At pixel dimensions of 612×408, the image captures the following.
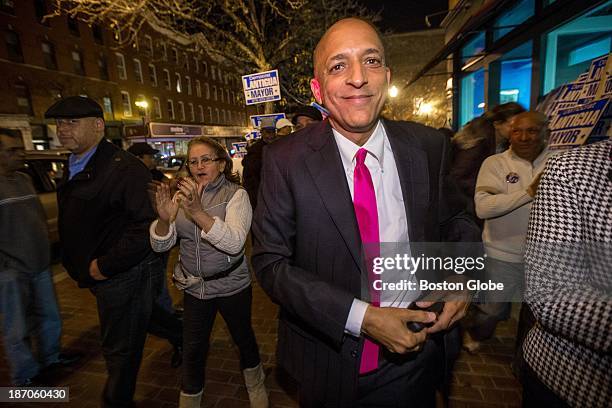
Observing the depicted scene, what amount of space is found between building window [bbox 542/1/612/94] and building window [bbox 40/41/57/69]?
3031 cm

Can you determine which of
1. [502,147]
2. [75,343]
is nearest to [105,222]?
[75,343]

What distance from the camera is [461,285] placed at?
145 cm

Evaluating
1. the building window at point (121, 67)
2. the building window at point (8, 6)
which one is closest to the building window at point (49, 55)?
the building window at point (8, 6)

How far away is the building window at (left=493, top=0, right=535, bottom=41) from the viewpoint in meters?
6.43

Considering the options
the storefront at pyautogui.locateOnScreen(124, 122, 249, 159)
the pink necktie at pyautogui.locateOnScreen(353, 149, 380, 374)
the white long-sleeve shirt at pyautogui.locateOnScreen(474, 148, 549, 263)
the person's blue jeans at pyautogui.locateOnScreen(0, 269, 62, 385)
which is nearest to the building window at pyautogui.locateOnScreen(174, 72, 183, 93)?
the storefront at pyautogui.locateOnScreen(124, 122, 249, 159)

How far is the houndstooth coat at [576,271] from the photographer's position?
3.50 ft

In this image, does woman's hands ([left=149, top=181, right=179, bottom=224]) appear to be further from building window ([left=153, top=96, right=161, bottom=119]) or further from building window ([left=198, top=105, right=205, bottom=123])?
building window ([left=198, top=105, right=205, bottom=123])

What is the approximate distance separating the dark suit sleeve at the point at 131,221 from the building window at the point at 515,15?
293 inches

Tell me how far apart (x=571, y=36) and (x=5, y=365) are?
9551mm

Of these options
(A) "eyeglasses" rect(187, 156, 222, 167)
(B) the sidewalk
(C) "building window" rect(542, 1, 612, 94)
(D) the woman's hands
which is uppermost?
(C) "building window" rect(542, 1, 612, 94)

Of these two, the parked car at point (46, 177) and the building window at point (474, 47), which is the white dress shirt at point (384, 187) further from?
the building window at point (474, 47)

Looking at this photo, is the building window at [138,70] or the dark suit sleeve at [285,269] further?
the building window at [138,70]

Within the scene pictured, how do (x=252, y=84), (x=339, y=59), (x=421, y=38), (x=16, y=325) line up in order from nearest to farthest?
1. (x=339, y=59)
2. (x=16, y=325)
3. (x=252, y=84)
4. (x=421, y=38)

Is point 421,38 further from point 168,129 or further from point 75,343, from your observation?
point 75,343
